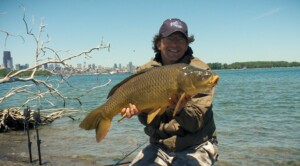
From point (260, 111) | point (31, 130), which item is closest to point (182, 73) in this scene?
point (31, 130)

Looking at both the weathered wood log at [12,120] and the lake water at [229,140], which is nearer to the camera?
the lake water at [229,140]

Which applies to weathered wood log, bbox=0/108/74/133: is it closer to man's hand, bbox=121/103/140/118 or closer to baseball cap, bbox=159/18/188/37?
baseball cap, bbox=159/18/188/37

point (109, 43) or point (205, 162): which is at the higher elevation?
point (109, 43)

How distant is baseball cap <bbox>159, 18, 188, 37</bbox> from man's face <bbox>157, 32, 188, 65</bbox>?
0.18ft

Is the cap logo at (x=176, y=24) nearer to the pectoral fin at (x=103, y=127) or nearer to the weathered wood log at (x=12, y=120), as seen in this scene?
the pectoral fin at (x=103, y=127)

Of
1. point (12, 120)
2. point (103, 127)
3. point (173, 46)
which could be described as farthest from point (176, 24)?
point (12, 120)

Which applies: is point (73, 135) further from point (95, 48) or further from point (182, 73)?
point (182, 73)

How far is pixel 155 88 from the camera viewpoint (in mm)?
3455

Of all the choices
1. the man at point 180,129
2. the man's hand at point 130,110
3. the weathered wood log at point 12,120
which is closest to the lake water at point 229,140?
the weathered wood log at point 12,120

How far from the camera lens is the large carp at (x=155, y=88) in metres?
3.40

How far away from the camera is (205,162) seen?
4227mm

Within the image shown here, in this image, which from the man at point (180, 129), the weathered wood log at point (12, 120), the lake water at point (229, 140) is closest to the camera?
the man at point (180, 129)

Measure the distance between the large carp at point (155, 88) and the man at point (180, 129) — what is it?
0.56 metres

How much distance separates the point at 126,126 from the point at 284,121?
21.0ft
